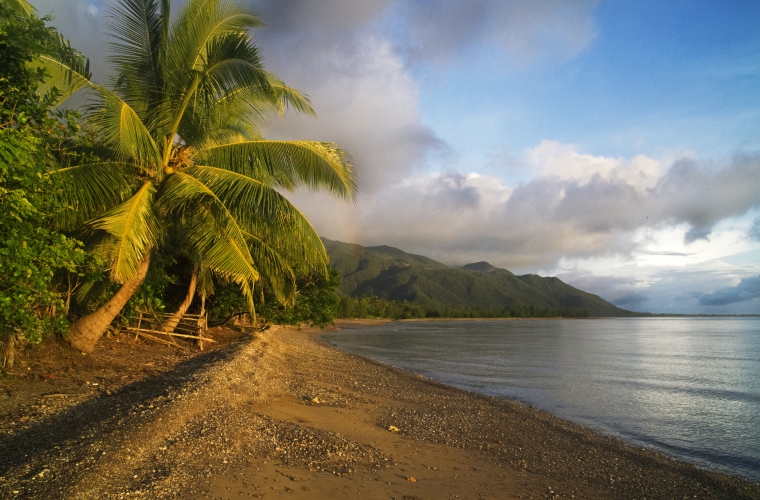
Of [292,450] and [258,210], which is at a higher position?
[258,210]

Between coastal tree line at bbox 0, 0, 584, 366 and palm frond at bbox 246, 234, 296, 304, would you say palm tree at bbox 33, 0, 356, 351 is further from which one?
palm frond at bbox 246, 234, 296, 304

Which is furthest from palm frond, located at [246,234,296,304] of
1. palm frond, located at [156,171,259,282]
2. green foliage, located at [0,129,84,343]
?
green foliage, located at [0,129,84,343]

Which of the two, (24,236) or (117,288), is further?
(117,288)

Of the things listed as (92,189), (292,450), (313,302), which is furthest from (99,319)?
(313,302)

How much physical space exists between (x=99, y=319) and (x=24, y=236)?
176 inches

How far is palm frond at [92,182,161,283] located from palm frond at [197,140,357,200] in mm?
2070

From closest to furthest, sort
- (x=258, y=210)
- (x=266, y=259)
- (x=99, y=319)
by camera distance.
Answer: (x=258, y=210) < (x=99, y=319) < (x=266, y=259)

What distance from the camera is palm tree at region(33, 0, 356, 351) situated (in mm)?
9258

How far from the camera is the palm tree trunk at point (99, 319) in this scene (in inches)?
424

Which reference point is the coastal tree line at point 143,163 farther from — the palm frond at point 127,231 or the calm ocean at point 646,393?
the calm ocean at point 646,393

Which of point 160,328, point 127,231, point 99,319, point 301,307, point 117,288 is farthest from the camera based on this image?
point 301,307

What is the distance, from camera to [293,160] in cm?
1080

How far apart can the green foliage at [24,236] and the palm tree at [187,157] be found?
903 millimetres

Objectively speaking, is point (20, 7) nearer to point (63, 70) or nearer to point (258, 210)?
point (63, 70)
